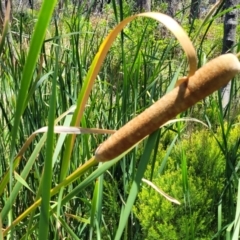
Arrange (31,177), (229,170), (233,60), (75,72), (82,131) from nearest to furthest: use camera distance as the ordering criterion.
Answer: (233,60), (82,131), (229,170), (31,177), (75,72)

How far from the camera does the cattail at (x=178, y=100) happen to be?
1.06 ft

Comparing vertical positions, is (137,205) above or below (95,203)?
below

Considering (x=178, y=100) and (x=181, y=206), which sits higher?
(x=178, y=100)

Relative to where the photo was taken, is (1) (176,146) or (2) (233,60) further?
(1) (176,146)

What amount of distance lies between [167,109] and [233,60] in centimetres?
7

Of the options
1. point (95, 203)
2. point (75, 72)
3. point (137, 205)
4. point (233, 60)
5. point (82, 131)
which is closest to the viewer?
point (233, 60)

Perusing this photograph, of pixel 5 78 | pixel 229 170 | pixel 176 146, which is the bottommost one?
pixel 176 146

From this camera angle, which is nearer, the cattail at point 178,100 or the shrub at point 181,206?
the cattail at point 178,100

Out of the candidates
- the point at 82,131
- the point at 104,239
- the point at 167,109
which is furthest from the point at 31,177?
the point at 167,109

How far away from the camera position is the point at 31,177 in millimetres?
1021

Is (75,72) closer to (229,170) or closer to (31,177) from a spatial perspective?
(31,177)

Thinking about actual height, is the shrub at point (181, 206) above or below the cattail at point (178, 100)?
below

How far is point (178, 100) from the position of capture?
34 centimetres

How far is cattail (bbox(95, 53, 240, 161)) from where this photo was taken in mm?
323
